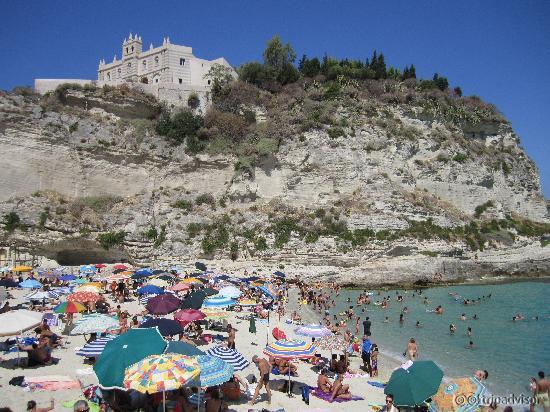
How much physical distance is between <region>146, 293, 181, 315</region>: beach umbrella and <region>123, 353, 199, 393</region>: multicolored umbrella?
7195mm

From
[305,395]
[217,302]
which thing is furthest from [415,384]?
[217,302]

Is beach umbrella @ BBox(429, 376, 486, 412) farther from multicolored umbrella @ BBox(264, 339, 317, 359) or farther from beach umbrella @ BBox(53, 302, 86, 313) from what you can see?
beach umbrella @ BBox(53, 302, 86, 313)

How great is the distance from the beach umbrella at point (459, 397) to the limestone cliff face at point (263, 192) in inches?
1064

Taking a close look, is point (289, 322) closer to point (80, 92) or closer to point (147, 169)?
point (147, 169)

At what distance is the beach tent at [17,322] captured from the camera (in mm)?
10141

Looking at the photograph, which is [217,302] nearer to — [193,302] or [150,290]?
[193,302]

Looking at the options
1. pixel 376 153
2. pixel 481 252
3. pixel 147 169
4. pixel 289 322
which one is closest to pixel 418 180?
pixel 376 153

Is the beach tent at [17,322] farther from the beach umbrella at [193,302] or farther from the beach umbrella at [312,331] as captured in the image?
the beach umbrella at [312,331]

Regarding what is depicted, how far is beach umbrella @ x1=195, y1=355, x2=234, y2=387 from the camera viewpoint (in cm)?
796

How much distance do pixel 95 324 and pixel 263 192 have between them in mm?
29505

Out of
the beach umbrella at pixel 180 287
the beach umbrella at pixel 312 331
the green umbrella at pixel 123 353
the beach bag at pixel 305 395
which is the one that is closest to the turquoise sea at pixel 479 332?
the beach umbrella at pixel 312 331

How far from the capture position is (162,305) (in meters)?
14.5

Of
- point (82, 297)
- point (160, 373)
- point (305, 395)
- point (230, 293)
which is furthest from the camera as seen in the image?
point (230, 293)

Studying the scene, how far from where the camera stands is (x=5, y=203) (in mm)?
33094
